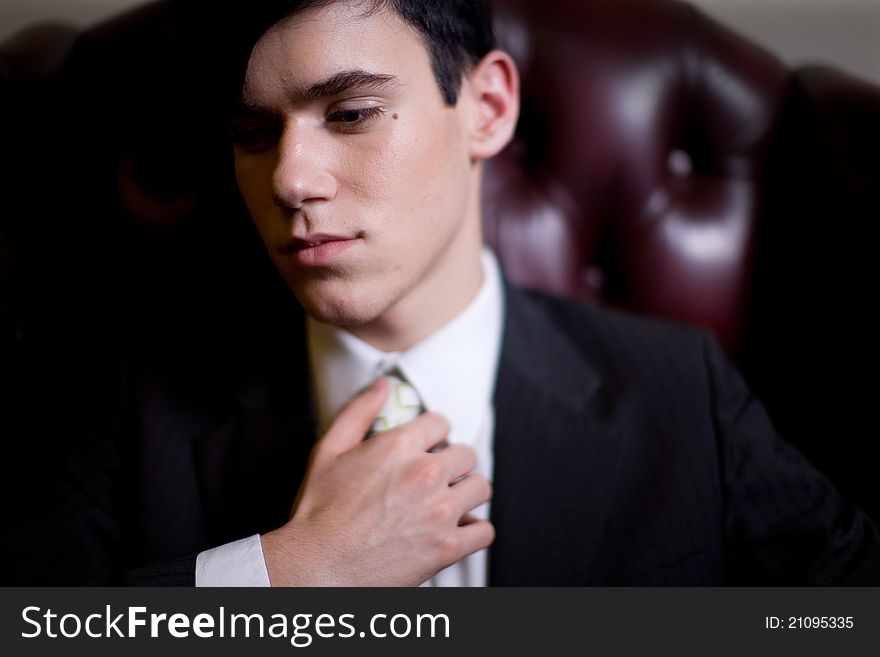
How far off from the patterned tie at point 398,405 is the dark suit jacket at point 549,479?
0.10 meters

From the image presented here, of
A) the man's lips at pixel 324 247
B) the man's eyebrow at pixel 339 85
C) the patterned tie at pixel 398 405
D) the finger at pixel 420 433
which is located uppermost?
the man's eyebrow at pixel 339 85

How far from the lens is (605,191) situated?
1262 mm

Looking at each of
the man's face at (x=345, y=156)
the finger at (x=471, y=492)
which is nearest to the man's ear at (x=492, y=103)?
the man's face at (x=345, y=156)

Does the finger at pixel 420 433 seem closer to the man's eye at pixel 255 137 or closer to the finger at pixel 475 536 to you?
the finger at pixel 475 536

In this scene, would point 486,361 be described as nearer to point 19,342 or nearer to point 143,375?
point 143,375

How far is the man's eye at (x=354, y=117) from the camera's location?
856mm

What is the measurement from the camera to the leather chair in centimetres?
113

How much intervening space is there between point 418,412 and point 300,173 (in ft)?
1.15

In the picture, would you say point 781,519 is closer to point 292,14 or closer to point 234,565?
point 234,565

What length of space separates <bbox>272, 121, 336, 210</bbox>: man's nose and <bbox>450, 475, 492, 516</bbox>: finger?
374 mm

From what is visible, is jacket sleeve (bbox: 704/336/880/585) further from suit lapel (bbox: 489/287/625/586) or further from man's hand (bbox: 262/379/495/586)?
man's hand (bbox: 262/379/495/586)

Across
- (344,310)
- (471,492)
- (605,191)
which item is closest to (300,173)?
(344,310)

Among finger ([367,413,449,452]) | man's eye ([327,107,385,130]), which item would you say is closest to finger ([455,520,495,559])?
finger ([367,413,449,452])
